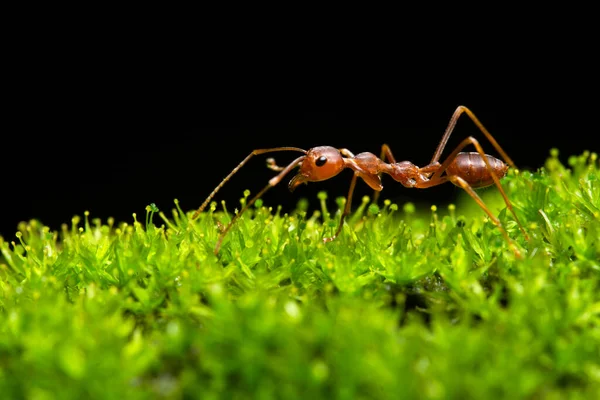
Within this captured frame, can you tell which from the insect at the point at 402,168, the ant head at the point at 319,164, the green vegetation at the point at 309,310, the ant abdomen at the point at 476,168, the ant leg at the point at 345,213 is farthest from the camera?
the ant abdomen at the point at 476,168

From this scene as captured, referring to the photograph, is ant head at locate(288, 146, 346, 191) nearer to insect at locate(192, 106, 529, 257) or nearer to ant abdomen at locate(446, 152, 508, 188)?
insect at locate(192, 106, 529, 257)

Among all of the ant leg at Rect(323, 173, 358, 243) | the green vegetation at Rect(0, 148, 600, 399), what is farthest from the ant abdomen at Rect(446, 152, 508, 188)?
the ant leg at Rect(323, 173, 358, 243)

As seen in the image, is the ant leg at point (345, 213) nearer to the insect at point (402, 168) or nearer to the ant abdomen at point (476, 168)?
the insect at point (402, 168)

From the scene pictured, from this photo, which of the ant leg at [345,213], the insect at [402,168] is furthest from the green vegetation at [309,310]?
the insect at [402,168]

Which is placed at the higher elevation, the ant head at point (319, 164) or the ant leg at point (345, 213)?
the ant head at point (319, 164)

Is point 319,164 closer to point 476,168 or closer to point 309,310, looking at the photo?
point 476,168

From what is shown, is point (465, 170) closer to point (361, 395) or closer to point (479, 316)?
point (479, 316)
